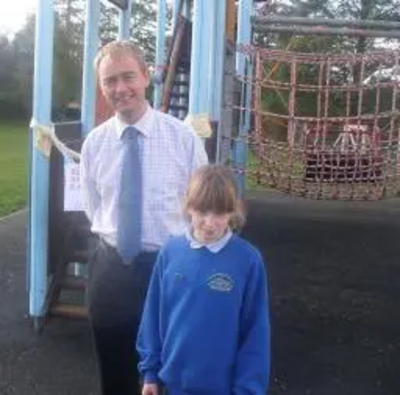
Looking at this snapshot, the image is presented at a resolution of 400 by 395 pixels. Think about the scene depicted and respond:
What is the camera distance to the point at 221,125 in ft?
20.2

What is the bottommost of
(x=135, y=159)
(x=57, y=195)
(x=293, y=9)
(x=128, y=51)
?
(x=57, y=195)

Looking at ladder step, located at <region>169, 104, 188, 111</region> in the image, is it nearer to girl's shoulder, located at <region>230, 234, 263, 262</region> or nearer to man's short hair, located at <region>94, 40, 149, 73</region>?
man's short hair, located at <region>94, 40, 149, 73</region>

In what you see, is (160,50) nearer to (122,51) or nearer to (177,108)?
(177,108)

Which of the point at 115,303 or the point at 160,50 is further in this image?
the point at 160,50

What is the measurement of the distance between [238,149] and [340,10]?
2544 centimetres

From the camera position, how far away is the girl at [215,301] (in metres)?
2.29

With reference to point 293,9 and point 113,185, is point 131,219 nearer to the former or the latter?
point 113,185

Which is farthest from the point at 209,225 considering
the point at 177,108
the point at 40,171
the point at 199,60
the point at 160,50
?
the point at 160,50

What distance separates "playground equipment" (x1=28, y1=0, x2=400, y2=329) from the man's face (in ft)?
6.25

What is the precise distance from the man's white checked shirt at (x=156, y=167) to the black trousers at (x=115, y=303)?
8cm

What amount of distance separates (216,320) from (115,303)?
2.11 feet

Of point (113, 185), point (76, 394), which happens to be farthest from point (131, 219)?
point (76, 394)

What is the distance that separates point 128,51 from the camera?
8.66ft

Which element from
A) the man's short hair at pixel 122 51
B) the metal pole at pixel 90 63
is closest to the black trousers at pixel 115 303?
the man's short hair at pixel 122 51
